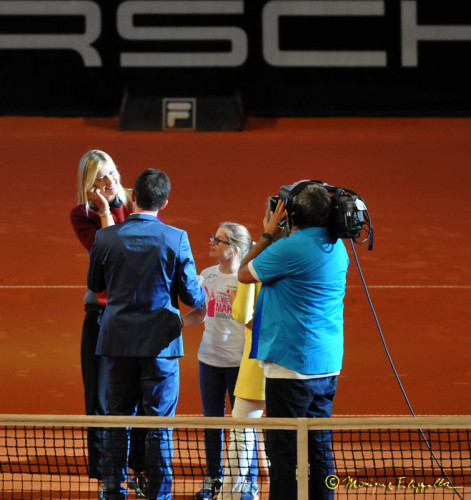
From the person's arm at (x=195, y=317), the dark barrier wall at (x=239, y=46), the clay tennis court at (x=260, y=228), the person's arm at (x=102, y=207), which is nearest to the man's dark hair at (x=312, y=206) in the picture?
the person's arm at (x=195, y=317)

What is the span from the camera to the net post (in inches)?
133

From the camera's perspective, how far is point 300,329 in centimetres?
367

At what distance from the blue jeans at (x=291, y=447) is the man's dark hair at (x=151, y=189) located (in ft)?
3.12

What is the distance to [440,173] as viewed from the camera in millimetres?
10281

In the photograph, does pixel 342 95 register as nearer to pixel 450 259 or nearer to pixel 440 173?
pixel 440 173

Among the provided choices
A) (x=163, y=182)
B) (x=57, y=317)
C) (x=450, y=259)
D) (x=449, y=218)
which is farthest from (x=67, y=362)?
(x=449, y=218)

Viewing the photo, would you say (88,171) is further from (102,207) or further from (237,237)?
(237,237)

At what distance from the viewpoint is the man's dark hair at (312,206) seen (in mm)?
3686

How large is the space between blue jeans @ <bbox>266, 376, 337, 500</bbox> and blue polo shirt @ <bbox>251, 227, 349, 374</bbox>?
10 centimetres

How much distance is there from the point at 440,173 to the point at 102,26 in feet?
16.6

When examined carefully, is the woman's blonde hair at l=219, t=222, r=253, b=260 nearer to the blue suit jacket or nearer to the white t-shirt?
the white t-shirt

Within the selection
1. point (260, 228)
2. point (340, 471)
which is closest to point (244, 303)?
point (340, 471)

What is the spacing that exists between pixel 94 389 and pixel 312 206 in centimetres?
151

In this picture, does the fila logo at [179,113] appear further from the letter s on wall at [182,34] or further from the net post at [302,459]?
the net post at [302,459]
